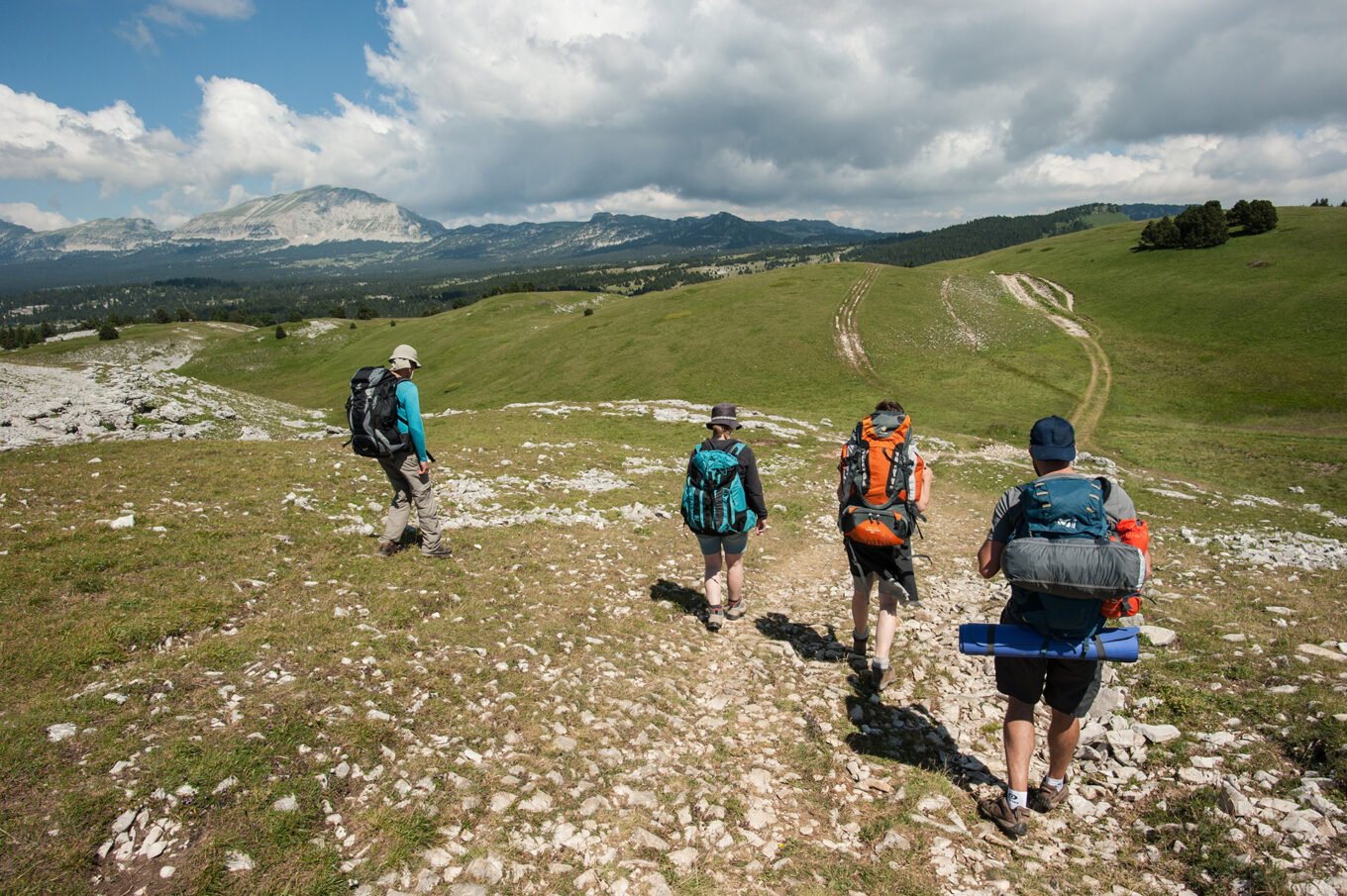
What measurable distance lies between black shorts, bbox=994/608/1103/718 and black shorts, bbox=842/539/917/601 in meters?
2.15

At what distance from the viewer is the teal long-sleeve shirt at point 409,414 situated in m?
11.1

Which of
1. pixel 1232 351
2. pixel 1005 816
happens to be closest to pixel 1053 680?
pixel 1005 816

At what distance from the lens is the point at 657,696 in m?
8.61

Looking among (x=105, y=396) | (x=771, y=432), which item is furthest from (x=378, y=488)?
(x=771, y=432)

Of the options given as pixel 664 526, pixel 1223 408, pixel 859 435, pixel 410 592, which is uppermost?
pixel 859 435

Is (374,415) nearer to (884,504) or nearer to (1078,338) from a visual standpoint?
(884,504)

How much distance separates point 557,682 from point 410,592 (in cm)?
386

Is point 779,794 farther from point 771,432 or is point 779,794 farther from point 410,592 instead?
point 771,432

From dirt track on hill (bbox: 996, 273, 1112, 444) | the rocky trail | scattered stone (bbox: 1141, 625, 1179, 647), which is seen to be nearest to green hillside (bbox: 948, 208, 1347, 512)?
dirt track on hill (bbox: 996, 273, 1112, 444)

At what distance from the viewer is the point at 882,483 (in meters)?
8.31

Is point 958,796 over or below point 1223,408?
over

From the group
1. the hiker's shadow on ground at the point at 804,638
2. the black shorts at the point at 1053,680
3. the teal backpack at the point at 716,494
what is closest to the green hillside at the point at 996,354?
the hiker's shadow on ground at the point at 804,638

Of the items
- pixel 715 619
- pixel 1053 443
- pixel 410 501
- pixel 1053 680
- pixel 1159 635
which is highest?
pixel 1053 443

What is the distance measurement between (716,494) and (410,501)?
270 inches
